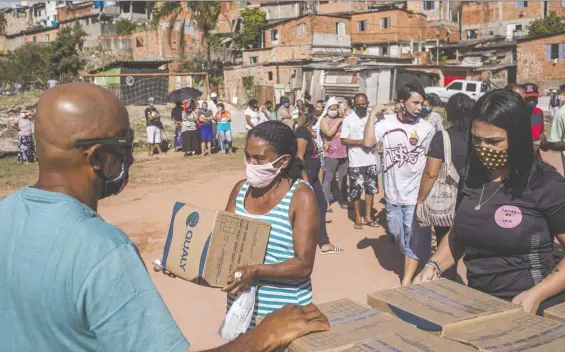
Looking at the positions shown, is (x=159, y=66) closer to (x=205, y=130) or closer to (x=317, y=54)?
(x=317, y=54)

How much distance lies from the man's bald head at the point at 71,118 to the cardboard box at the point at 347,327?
1000 millimetres

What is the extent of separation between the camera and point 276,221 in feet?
10.2

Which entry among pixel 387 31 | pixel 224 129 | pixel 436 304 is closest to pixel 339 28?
pixel 387 31

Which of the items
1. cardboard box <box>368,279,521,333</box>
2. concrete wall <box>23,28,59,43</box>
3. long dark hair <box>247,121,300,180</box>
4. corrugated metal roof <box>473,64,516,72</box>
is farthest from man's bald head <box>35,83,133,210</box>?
concrete wall <box>23,28,59,43</box>

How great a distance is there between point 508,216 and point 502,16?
56831 millimetres

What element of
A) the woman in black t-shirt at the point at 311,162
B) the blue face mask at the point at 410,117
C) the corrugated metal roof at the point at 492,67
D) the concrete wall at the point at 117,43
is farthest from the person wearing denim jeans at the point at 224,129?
the concrete wall at the point at 117,43

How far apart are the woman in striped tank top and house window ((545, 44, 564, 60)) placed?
1628 inches

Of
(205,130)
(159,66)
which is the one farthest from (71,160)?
(159,66)

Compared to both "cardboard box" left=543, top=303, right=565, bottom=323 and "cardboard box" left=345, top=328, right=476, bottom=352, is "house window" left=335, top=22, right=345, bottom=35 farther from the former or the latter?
"cardboard box" left=345, top=328, right=476, bottom=352

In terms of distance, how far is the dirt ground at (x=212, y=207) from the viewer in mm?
5780

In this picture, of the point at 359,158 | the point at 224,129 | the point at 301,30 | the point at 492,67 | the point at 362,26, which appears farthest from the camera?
the point at 362,26

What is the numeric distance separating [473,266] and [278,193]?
1137mm

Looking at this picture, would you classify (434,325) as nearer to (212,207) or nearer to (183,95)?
(212,207)

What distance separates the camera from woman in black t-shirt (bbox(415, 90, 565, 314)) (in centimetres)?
276
